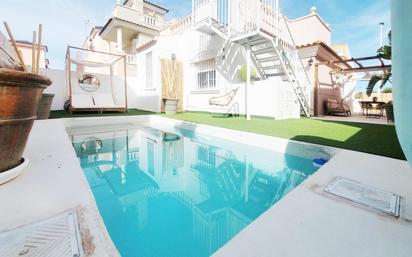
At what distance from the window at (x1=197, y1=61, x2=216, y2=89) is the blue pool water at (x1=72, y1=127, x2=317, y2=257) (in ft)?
15.7

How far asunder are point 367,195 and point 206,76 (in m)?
7.99

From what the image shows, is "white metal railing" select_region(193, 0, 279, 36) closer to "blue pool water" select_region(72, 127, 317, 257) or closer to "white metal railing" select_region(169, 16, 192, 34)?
"white metal railing" select_region(169, 16, 192, 34)

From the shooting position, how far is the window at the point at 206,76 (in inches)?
333

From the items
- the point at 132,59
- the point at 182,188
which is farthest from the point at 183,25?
the point at 182,188

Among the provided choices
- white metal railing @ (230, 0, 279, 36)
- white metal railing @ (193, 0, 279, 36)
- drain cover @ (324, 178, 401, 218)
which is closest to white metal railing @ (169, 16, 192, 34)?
white metal railing @ (193, 0, 279, 36)

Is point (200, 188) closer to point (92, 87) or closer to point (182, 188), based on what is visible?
point (182, 188)

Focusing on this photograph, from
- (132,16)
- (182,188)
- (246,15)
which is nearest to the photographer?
(182,188)

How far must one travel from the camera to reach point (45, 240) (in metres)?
0.91

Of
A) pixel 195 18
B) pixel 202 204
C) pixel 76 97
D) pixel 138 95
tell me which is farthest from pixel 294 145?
pixel 138 95

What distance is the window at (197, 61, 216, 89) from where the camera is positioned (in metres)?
8.47

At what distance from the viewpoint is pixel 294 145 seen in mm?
3105

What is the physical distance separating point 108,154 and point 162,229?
254cm

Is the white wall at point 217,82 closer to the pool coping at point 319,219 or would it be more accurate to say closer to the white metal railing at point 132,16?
the white metal railing at point 132,16

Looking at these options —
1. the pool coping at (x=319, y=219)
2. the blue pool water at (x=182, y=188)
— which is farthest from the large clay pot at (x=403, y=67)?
the blue pool water at (x=182, y=188)
